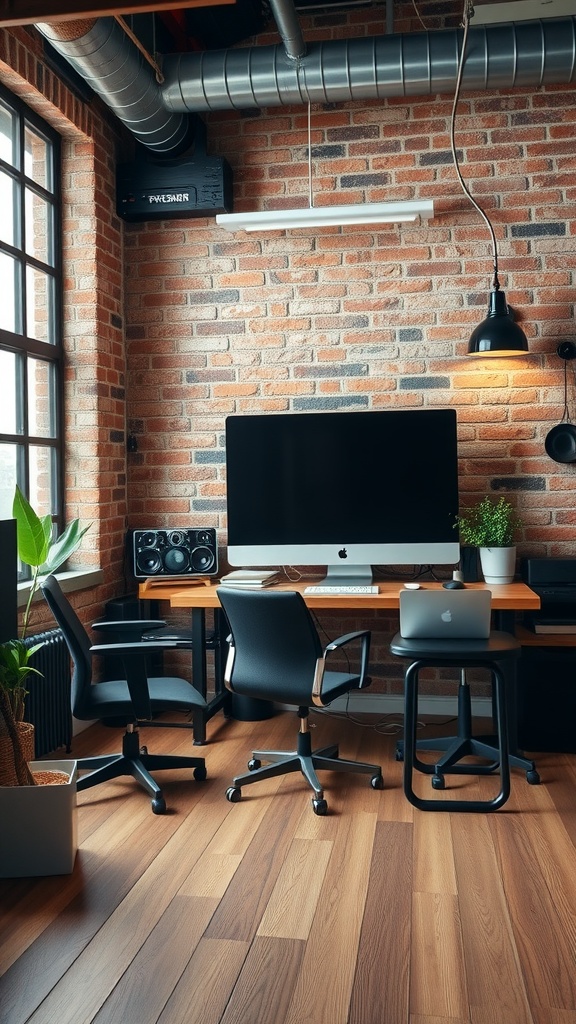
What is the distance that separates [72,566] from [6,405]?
2.84 ft

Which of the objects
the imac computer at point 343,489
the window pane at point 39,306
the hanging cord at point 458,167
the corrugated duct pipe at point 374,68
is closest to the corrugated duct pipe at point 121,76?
the corrugated duct pipe at point 374,68

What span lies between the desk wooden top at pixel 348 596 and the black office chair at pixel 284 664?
1.01 ft

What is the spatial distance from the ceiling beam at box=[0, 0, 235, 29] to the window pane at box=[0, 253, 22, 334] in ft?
6.83

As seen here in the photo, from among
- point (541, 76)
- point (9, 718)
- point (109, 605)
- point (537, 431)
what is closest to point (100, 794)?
point (9, 718)

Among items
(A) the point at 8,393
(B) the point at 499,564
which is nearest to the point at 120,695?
(A) the point at 8,393

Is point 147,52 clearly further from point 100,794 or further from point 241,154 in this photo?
point 100,794

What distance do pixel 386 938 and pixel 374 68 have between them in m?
3.45

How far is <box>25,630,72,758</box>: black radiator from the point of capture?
3506 mm

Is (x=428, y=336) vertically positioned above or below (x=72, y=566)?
above

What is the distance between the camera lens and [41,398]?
411 cm

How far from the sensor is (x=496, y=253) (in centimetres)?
415

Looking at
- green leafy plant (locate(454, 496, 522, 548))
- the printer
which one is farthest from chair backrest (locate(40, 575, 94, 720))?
the printer

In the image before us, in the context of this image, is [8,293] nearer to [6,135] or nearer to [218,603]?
[6,135]

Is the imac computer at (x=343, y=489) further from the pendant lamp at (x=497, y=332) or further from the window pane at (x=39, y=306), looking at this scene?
the window pane at (x=39, y=306)
